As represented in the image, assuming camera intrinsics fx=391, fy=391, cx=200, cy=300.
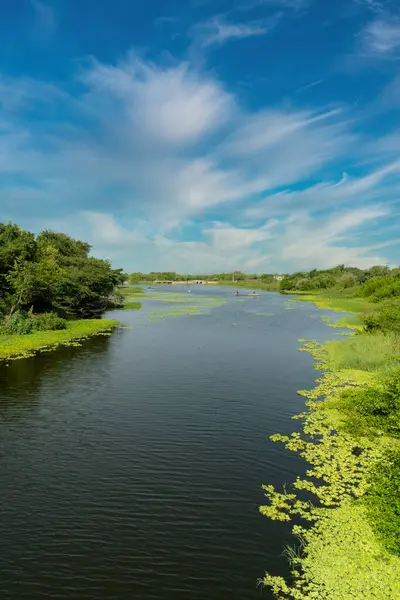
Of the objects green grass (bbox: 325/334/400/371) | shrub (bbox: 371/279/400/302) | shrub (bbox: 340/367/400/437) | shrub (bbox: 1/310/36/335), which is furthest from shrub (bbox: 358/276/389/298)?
shrub (bbox: 340/367/400/437)

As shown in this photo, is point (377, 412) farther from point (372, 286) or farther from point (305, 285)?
point (305, 285)

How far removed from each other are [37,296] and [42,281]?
533cm

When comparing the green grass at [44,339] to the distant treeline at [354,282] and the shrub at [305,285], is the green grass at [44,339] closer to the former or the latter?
the distant treeline at [354,282]

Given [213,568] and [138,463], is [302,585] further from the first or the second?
[138,463]

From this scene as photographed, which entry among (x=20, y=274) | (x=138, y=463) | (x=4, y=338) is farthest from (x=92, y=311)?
(x=138, y=463)

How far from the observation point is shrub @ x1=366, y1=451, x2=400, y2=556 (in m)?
11.1

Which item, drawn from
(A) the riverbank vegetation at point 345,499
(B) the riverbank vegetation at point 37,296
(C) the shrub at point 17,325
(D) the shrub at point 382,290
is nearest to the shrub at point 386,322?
(A) the riverbank vegetation at point 345,499

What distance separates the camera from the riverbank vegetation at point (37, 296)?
4219 centimetres

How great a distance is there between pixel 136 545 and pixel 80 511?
2572mm

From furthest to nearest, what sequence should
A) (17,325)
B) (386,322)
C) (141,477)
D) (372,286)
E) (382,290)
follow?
1. (372,286)
2. (382,290)
3. (17,325)
4. (386,322)
5. (141,477)

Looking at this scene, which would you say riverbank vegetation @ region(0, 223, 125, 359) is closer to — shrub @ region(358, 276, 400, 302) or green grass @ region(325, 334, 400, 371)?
green grass @ region(325, 334, 400, 371)

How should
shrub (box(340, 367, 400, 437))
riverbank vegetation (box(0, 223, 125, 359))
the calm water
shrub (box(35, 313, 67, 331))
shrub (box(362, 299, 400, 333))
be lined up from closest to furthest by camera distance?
the calm water < shrub (box(340, 367, 400, 437)) < shrub (box(362, 299, 400, 333)) < riverbank vegetation (box(0, 223, 125, 359)) < shrub (box(35, 313, 67, 331))

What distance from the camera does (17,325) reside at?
43.5m

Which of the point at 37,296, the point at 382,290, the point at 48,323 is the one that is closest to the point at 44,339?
the point at 48,323
